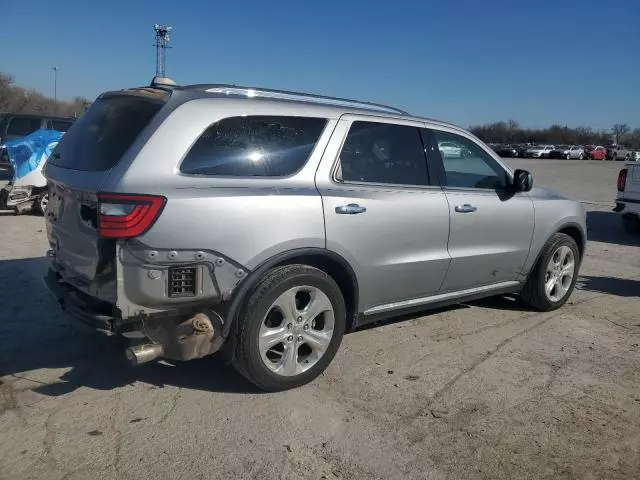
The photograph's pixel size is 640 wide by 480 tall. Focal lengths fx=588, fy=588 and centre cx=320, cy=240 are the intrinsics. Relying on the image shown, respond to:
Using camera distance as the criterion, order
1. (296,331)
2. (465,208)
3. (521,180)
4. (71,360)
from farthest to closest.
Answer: (521,180)
(465,208)
(71,360)
(296,331)

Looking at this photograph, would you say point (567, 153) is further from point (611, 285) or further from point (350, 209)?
point (350, 209)

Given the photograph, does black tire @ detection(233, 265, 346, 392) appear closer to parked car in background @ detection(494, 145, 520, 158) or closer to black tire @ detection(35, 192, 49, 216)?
black tire @ detection(35, 192, 49, 216)

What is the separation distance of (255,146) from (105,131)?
0.94 m

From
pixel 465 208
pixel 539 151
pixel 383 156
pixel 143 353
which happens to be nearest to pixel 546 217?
pixel 465 208

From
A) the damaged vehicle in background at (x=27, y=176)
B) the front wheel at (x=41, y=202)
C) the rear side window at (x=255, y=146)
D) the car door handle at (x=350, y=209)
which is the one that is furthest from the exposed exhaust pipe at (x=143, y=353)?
the front wheel at (x=41, y=202)

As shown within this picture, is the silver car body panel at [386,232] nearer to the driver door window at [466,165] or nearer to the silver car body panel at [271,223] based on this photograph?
the silver car body panel at [271,223]

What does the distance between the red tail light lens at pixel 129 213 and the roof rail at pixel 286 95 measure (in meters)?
0.91

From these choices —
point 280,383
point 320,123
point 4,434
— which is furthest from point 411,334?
point 4,434

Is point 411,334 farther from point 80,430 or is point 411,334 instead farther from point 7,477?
point 7,477

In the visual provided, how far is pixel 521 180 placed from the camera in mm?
5121

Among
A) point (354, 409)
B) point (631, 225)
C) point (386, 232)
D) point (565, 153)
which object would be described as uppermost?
point (565, 153)

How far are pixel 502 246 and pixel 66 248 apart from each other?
11.3 ft

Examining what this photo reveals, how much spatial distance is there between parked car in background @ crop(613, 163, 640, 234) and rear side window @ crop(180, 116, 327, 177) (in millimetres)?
8415

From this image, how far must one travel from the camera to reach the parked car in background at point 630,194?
10.3m
